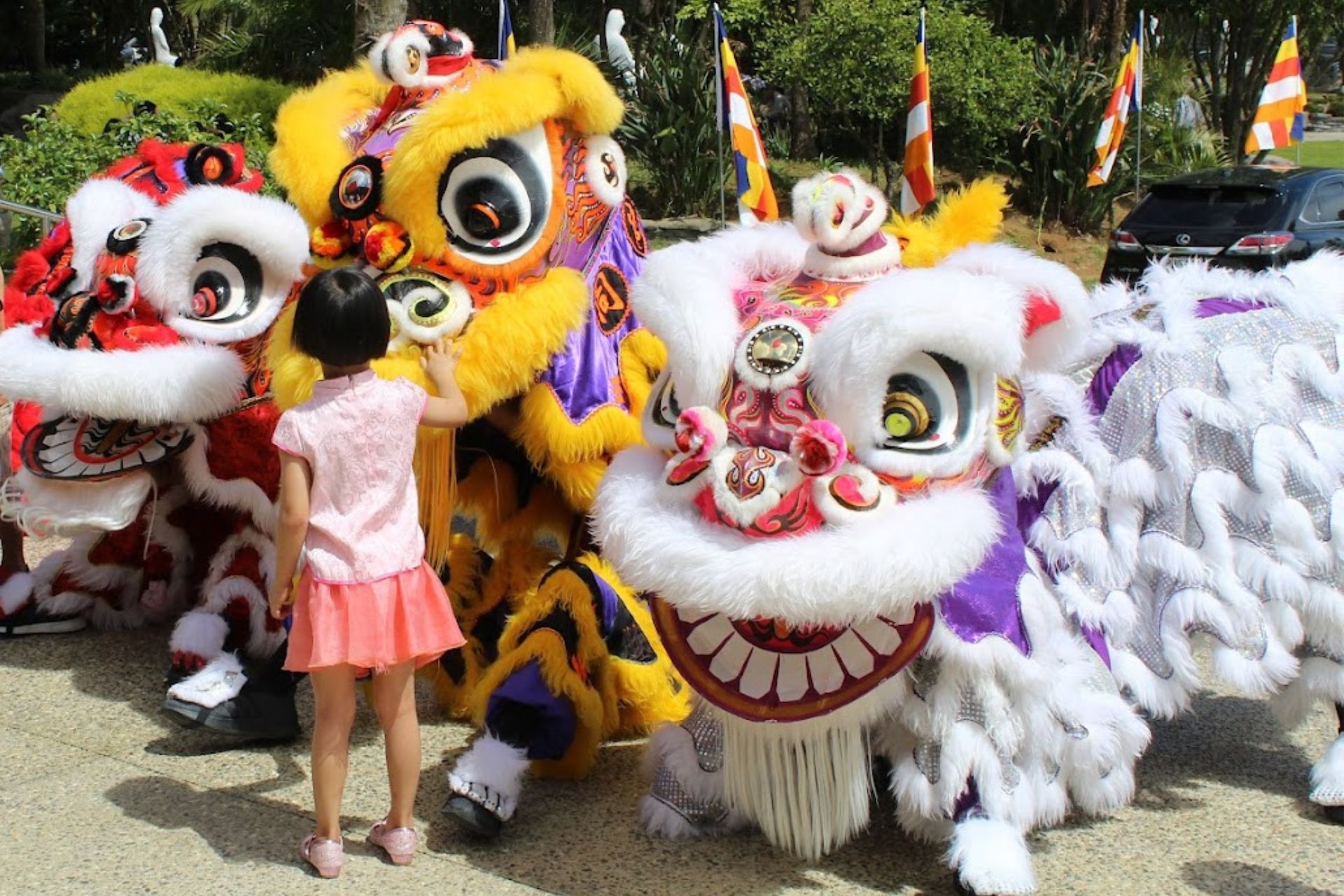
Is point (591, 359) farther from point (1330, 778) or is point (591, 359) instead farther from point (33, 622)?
point (33, 622)

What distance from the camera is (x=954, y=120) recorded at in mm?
14547

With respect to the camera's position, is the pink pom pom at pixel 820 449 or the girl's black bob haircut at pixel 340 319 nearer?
the pink pom pom at pixel 820 449

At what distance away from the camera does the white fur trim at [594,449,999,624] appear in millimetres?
2812


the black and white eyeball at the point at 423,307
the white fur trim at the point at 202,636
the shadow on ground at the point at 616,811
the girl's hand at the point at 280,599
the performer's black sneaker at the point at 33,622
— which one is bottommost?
the performer's black sneaker at the point at 33,622

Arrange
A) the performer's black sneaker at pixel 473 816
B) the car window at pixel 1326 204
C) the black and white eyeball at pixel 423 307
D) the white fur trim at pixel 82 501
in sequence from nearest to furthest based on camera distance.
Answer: the performer's black sneaker at pixel 473 816
the black and white eyeball at pixel 423 307
the white fur trim at pixel 82 501
the car window at pixel 1326 204

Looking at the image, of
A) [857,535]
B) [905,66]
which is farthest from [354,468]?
[905,66]

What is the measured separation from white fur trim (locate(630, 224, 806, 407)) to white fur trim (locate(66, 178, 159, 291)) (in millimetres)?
1879

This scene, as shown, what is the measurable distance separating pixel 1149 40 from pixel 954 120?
741 centimetres

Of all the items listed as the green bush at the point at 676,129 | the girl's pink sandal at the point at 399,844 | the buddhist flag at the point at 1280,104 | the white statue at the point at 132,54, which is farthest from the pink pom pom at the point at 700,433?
the white statue at the point at 132,54

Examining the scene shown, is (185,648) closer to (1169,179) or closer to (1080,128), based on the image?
(1169,179)

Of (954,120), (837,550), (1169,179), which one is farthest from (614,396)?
(954,120)

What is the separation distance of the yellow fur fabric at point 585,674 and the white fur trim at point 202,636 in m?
0.78

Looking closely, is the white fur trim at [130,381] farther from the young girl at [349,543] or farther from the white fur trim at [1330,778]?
the white fur trim at [1330,778]

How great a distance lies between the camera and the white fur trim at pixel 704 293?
3.15 metres
